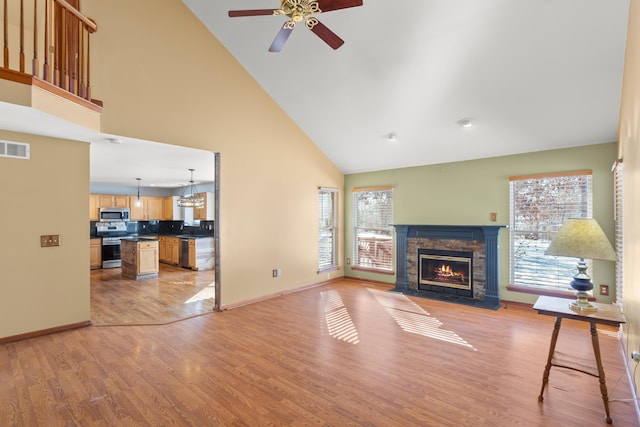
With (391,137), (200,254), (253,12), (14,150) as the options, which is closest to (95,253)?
(200,254)

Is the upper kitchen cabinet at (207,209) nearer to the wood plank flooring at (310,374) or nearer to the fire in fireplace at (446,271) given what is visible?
the wood plank flooring at (310,374)

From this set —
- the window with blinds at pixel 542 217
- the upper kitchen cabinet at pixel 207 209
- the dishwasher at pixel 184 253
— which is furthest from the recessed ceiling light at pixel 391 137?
the dishwasher at pixel 184 253

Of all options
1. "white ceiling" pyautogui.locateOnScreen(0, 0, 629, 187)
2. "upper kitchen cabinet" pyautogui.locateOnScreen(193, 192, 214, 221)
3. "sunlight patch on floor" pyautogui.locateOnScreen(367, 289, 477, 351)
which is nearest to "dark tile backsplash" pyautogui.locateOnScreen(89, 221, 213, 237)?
"upper kitchen cabinet" pyautogui.locateOnScreen(193, 192, 214, 221)

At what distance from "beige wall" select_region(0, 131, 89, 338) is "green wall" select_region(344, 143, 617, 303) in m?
4.87

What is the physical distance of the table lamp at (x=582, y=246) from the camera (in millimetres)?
2262

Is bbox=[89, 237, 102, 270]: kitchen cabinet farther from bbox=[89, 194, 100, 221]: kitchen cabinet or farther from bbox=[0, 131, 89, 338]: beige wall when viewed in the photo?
bbox=[0, 131, 89, 338]: beige wall

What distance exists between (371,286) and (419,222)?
1580 millimetres

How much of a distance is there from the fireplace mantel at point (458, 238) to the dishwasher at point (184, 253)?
535 centimetres

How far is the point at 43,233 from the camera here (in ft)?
11.9

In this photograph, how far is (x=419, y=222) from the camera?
5957mm

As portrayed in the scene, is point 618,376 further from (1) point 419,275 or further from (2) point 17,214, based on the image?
(2) point 17,214

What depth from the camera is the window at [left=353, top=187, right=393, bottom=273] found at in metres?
6.43

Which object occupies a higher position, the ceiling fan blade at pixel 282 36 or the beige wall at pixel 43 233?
the ceiling fan blade at pixel 282 36

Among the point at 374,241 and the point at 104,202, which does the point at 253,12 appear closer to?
the point at 374,241
